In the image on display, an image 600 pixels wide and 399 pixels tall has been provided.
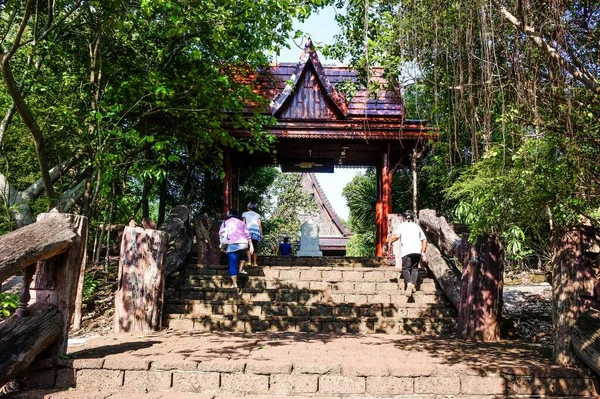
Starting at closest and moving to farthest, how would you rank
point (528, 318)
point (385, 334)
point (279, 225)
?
point (385, 334) → point (528, 318) → point (279, 225)

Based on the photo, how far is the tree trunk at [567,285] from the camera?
421 centimetres

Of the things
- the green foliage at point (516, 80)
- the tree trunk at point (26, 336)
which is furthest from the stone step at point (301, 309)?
the tree trunk at point (26, 336)

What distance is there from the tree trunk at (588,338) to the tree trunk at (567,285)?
0.10 metres

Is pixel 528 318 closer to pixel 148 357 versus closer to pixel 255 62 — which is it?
pixel 148 357

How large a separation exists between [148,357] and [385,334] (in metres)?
3.06

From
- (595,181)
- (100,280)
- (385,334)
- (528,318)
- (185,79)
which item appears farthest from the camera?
(100,280)

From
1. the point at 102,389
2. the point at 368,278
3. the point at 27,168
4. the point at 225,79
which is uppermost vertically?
the point at 225,79

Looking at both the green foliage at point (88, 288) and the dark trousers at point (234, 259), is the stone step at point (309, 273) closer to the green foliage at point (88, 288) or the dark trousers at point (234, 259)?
the dark trousers at point (234, 259)

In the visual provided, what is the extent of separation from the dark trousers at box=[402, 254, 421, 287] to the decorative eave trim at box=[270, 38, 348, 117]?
18.0ft

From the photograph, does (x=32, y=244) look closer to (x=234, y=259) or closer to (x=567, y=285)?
(x=234, y=259)

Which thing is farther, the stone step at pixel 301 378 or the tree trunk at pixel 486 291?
the tree trunk at pixel 486 291

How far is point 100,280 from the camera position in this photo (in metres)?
9.75

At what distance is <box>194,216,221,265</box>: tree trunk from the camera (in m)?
8.92

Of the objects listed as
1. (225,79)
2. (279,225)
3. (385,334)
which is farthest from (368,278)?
(279,225)
